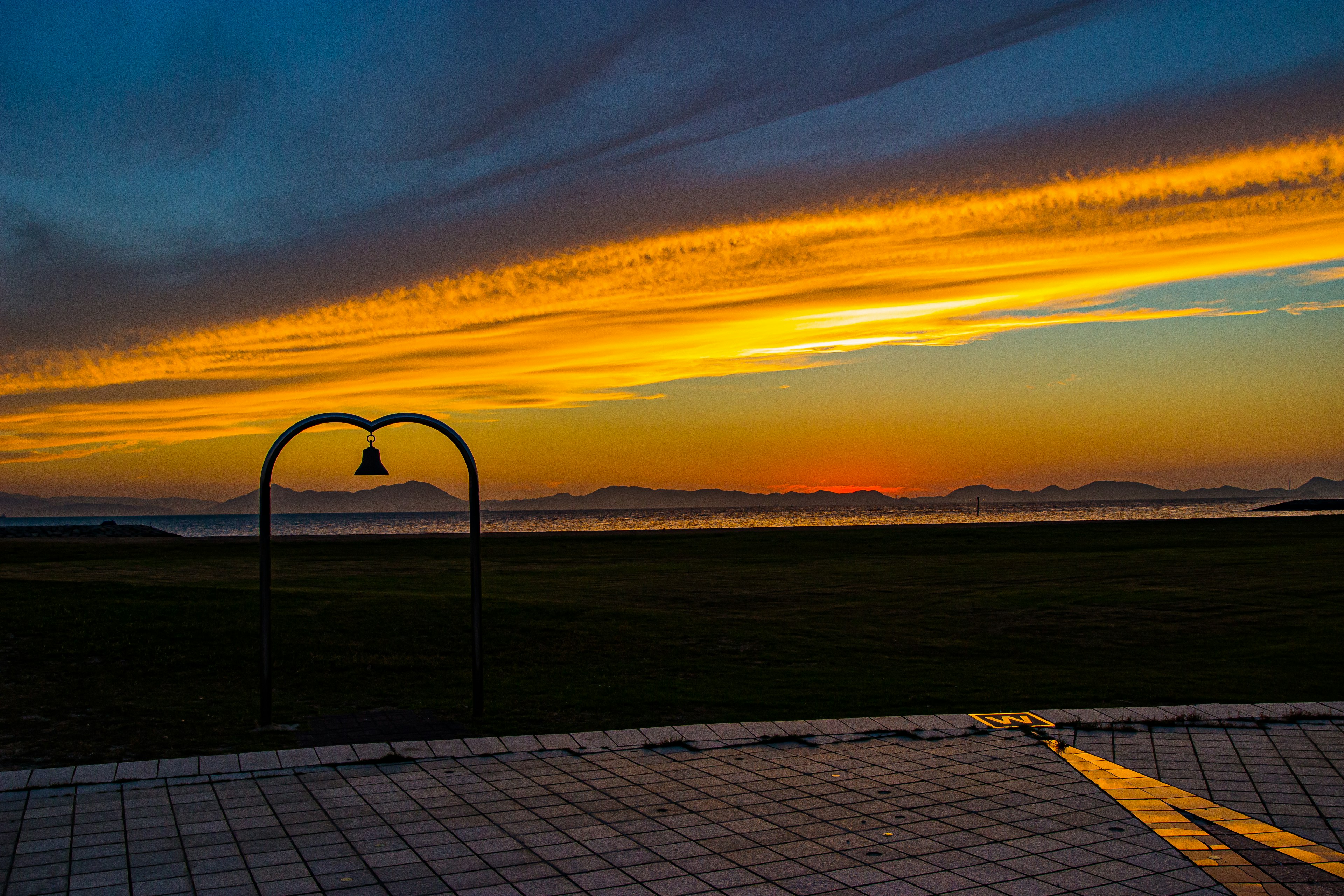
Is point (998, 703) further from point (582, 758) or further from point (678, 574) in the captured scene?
point (678, 574)

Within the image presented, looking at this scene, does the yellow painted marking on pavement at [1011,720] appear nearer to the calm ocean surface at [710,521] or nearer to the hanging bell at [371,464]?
the hanging bell at [371,464]

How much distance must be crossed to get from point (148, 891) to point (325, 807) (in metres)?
1.53

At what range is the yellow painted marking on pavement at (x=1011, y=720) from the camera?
916 centimetres

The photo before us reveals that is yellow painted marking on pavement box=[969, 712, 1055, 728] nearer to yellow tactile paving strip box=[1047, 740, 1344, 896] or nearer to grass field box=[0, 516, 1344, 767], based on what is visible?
grass field box=[0, 516, 1344, 767]

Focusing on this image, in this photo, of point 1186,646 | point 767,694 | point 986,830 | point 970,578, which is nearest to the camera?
point 986,830

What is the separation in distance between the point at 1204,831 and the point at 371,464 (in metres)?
7.95

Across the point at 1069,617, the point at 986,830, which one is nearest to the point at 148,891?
the point at 986,830

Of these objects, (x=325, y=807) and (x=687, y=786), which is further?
(x=687, y=786)

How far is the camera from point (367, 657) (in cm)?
1316

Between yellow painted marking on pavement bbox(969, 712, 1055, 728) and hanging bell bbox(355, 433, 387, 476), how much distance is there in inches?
261

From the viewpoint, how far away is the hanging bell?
9.72 meters

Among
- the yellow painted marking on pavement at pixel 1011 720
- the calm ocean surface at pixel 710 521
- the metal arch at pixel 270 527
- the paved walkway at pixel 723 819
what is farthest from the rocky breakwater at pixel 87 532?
the yellow painted marking on pavement at pixel 1011 720

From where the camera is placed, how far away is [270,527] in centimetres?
914

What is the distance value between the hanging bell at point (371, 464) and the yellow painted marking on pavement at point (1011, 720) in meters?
6.63
